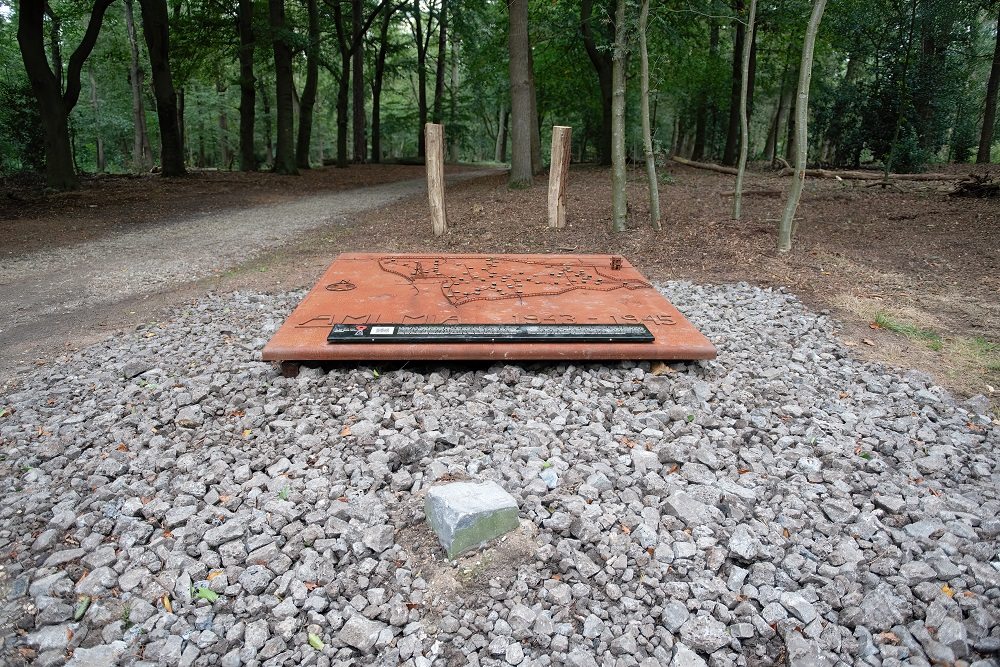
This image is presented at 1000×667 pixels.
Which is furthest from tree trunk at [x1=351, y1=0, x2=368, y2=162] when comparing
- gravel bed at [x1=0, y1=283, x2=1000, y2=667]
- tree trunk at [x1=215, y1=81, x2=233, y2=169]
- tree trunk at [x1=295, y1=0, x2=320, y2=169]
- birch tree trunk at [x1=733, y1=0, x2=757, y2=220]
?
gravel bed at [x1=0, y1=283, x2=1000, y2=667]

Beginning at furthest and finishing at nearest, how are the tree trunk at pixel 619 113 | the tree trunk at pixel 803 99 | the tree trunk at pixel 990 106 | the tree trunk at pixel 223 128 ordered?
the tree trunk at pixel 223 128
the tree trunk at pixel 990 106
the tree trunk at pixel 619 113
the tree trunk at pixel 803 99

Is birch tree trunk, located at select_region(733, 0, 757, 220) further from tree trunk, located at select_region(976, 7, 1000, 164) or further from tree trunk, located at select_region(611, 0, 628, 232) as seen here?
tree trunk, located at select_region(976, 7, 1000, 164)

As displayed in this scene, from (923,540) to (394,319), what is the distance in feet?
10.00

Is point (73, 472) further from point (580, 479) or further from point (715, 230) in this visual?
point (715, 230)

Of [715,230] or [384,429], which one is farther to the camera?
[715,230]

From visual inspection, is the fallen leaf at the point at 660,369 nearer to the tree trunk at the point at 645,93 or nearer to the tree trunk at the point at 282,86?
the tree trunk at the point at 645,93

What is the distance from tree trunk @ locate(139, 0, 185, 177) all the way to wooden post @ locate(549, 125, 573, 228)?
11.9 meters

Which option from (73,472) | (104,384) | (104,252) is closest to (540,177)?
(104,252)

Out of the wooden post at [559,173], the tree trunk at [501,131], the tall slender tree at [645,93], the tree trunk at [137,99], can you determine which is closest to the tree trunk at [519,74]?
the wooden post at [559,173]

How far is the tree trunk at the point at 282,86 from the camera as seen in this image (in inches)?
634

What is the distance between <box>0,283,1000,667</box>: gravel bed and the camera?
202cm

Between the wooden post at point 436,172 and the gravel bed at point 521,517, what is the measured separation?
4913mm

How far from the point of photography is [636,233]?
333 inches

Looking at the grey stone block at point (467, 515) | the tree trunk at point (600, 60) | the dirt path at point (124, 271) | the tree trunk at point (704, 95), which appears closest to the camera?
the grey stone block at point (467, 515)
